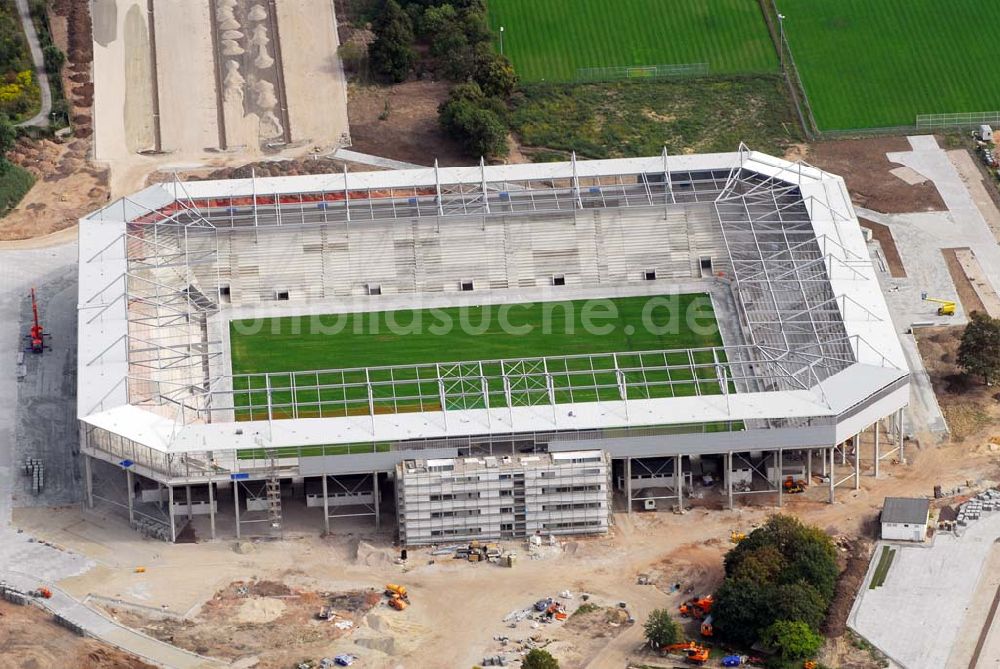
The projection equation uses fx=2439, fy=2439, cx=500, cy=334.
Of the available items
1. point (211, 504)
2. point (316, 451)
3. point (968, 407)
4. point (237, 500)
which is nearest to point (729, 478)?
point (968, 407)

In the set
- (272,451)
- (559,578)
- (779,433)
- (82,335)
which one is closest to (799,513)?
(779,433)

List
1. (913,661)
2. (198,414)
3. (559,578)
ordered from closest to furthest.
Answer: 1. (913,661)
2. (559,578)
3. (198,414)

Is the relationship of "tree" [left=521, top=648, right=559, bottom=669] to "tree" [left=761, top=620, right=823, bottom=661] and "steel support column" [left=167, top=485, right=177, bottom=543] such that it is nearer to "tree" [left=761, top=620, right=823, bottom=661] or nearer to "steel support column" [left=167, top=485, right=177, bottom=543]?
"tree" [left=761, top=620, right=823, bottom=661]

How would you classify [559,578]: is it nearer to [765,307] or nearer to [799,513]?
[799,513]

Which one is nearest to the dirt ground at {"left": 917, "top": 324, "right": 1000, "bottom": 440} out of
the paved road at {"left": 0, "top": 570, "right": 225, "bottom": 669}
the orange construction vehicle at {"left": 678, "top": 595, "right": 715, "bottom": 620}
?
the orange construction vehicle at {"left": 678, "top": 595, "right": 715, "bottom": 620}

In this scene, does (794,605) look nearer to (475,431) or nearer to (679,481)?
(679,481)
